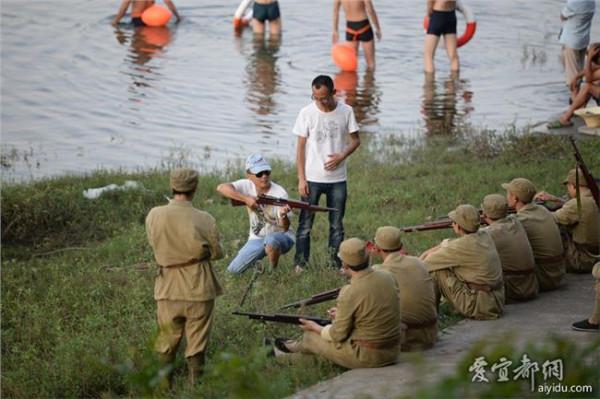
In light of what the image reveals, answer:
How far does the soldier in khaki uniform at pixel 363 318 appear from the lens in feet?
27.6

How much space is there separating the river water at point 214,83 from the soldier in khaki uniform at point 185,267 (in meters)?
7.94

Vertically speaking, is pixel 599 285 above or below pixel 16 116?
above

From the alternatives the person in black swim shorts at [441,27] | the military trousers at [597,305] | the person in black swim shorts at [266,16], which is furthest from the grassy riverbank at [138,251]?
the person in black swim shorts at [266,16]

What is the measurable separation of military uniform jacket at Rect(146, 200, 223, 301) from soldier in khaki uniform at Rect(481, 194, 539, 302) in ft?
8.94

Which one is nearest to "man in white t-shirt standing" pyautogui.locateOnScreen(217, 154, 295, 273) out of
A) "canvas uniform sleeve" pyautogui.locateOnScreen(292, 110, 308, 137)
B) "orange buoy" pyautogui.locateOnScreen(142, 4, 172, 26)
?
"canvas uniform sleeve" pyautogui.locateOnScreen(292, 110, 308, 137)

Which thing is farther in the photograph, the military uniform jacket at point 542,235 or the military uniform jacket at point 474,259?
the military uniform jacket at point 542,235

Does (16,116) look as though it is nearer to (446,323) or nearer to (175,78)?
(175,78)

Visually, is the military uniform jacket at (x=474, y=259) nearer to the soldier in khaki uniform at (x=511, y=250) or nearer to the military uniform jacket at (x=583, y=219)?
the soldier in khaki uniform at (x=511, y=250)

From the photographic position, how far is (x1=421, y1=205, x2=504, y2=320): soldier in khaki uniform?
32.0 ft

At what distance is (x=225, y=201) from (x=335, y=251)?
3066mm

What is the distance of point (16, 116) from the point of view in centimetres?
1992

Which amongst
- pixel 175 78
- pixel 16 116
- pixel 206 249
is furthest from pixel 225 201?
pixel 175 78

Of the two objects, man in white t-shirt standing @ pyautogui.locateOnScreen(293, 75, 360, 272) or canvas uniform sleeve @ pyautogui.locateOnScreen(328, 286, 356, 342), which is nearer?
canvas uniform sleeve @ pyautogui.locateOnScreen(328, 286, 356, 342)

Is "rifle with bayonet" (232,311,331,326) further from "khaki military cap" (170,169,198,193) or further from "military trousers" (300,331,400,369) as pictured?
"khaki military cap" (170,169,198,193)
